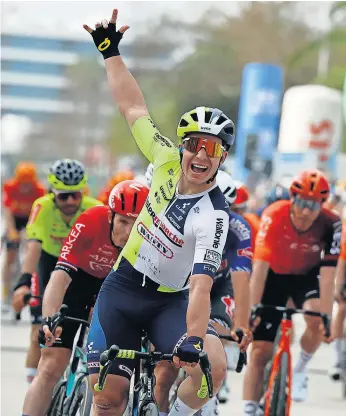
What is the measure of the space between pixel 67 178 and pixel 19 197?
799 centimetres

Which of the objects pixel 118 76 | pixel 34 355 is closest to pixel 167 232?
pixel 118 76

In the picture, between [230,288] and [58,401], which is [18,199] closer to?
[230,288]

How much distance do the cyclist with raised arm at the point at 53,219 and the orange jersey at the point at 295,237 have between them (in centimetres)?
140

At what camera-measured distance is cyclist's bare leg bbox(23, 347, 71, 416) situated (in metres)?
7.99

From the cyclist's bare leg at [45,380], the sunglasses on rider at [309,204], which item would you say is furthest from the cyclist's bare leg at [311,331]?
the cyclist's bare leg at [45,380]

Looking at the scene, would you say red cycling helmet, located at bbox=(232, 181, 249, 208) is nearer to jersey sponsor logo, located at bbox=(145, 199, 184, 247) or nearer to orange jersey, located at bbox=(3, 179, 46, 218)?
jersey sponsor logo, located at bbox=(145, 199, 184, 247)

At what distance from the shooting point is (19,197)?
17.5 m

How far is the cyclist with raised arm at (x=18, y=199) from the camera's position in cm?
1727

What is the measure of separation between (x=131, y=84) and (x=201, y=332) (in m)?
1.81

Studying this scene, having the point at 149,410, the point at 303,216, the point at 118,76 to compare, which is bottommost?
the point at 149,410

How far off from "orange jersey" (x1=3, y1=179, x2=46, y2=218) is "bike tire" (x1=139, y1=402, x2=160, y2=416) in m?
11.3

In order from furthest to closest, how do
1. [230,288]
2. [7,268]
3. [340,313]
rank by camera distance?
[7,268]
[340,313]
[230,288]

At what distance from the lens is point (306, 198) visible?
923 cm

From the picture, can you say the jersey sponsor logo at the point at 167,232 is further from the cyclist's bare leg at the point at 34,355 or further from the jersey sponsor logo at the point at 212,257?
the cyclist's bare leg at the point at 34,355
